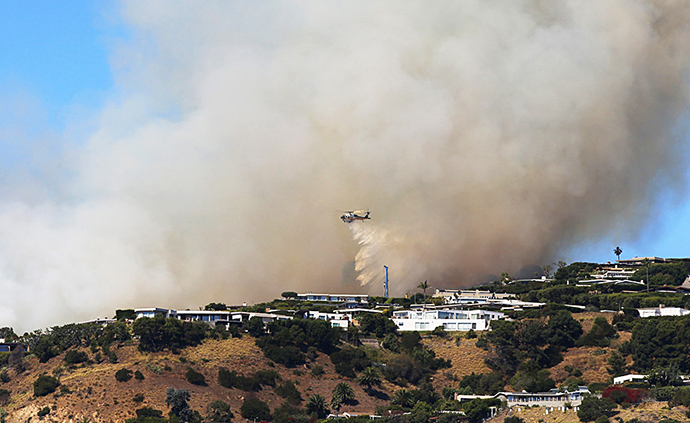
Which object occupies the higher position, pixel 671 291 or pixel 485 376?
pixel 671 291

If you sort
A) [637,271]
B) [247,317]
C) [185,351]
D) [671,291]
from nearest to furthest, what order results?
1. [185,351]
2. [247,317]
3. [671,291]
4. [637,271]

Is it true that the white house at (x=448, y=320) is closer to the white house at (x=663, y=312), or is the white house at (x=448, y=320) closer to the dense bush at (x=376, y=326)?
the dense bush at (x=376, y=326)

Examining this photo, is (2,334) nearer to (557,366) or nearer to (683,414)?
(557,366)

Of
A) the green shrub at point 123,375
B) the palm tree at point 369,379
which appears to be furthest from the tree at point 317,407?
the green shrub at point 123,375

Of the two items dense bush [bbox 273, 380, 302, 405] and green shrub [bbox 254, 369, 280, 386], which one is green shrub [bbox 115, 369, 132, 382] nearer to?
green shrub [bbox 254, 369, 280, 386]

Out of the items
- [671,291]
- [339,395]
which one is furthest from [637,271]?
[339,395]

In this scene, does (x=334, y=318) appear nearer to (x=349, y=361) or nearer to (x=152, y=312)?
(x=349, y=361)
